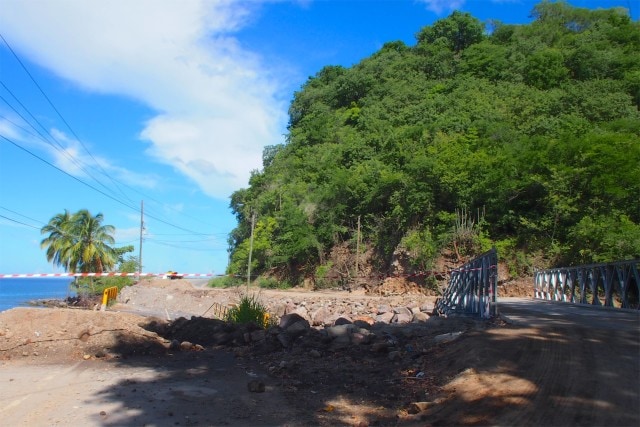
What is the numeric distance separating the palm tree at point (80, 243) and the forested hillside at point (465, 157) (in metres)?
13.4

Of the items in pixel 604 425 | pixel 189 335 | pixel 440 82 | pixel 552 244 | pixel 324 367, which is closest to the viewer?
pixel 604 425

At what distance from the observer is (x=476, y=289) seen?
36.9 ft

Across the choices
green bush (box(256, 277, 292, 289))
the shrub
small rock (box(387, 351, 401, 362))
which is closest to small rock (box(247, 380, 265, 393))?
small rock (box(387, 351, 401, 362))

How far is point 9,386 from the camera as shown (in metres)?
7.03

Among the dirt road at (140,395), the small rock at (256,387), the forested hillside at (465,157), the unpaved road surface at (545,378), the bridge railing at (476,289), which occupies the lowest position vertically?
the dirt road at (140,395)

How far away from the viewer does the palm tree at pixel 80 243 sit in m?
46.0

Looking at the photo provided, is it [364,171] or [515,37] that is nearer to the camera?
[364,171]

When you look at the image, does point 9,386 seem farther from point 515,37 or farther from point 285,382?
point 515,37

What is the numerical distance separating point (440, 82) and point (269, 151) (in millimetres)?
20298

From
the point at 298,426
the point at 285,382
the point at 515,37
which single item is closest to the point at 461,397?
the point at 298,426

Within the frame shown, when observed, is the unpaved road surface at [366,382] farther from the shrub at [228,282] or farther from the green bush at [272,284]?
the shrub at [228,282]

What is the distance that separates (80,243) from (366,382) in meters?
46.0

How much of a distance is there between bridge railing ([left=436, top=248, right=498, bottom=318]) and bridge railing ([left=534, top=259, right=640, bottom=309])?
9.83 feet

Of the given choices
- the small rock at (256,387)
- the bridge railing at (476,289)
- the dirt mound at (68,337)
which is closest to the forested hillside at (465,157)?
the bridge railing at (476,289)
